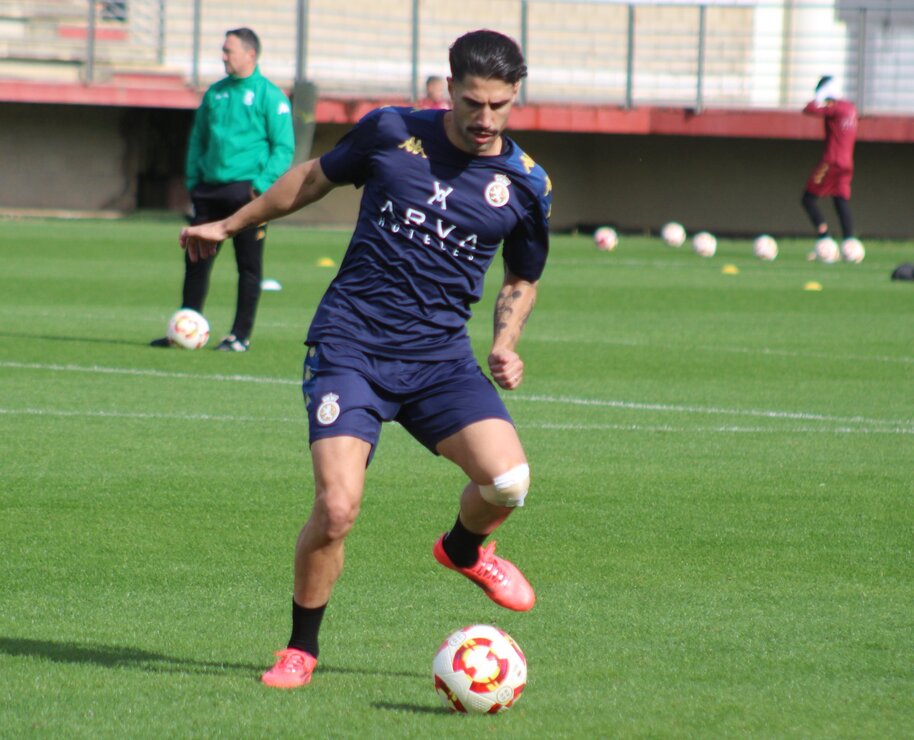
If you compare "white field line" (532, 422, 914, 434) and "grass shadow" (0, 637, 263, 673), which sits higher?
"grass shadow" (0, 637, 263, 673)

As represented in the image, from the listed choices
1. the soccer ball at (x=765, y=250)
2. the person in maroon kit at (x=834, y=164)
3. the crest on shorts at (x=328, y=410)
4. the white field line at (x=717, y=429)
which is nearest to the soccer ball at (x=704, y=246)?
the soccer ball at (x=765, y=250)

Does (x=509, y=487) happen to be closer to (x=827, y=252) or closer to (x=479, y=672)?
(x=479, y=672)

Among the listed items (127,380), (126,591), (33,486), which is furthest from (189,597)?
(127,380)

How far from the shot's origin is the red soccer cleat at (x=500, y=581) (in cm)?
536

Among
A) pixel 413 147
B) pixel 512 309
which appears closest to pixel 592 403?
pixel 512 309

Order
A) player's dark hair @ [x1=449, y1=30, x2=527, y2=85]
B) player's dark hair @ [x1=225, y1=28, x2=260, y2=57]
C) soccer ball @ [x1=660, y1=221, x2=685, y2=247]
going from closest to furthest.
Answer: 1. player's dark hair @ [x1=449, y1=30, x2=527, y2=85]
2. player's dark hair @ [x1=225, y1=28, x2=260, y2=57]
3. soccer ball @ [x1=660, y1=221, x2=685, y2=247]

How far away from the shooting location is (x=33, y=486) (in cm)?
743

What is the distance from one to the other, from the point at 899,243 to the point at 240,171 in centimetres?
1923

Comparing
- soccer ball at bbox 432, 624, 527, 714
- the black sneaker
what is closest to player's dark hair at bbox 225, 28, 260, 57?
the black sneaker

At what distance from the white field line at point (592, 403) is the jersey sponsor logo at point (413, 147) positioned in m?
4.59

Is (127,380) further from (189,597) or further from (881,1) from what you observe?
(881,1)

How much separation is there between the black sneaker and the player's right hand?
23.9 feet

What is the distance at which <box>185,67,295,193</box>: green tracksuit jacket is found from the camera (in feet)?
39.8

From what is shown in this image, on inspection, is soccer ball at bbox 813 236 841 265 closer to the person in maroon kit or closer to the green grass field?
the person in maroon kit
